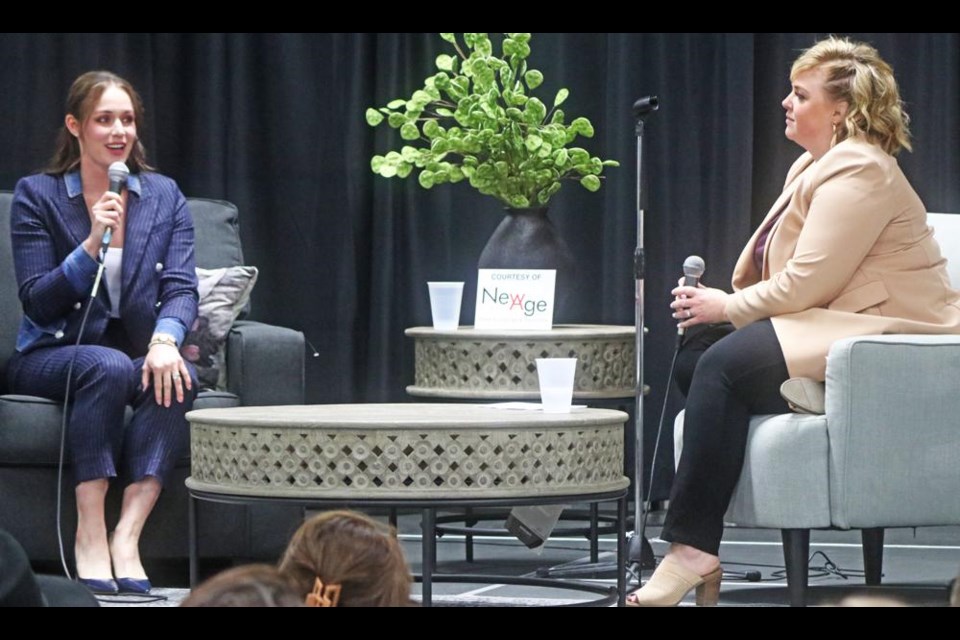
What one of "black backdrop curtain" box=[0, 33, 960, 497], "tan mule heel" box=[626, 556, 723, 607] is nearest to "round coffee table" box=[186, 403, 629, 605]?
"tan mule heel" box=[626, 556, 723, 607]

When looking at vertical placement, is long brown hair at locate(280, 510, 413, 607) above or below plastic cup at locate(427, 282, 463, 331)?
below

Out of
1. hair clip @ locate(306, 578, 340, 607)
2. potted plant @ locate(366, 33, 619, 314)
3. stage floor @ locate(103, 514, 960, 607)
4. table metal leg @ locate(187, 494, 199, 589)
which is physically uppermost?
potted plant @ locate(366, 33, 619, 314)

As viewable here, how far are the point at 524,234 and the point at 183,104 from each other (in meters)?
1.57

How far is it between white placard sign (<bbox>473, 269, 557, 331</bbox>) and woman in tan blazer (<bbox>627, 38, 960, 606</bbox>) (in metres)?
0.48

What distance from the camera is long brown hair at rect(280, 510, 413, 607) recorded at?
49.3 inches

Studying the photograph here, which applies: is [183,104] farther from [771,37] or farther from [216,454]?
[216,454]

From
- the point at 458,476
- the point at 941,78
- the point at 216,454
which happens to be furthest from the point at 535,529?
the point at 941,78

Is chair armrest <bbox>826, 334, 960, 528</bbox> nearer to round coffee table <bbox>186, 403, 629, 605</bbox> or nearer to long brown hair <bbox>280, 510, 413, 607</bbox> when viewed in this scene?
A: round coffee table <bbox>186, 403, 629, 605</bbox>

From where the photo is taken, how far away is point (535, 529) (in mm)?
2764

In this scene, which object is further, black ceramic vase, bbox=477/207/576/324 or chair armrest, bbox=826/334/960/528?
black ceramic vase, bbox=477/207/576/324

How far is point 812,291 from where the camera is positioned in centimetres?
285

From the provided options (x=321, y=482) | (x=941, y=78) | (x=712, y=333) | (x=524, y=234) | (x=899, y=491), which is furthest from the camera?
(x=941, y=78)

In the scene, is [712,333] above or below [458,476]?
above

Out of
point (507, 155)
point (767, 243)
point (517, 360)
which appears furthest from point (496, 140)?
point (767, 243)
